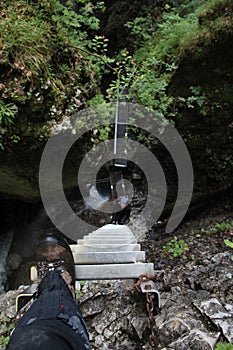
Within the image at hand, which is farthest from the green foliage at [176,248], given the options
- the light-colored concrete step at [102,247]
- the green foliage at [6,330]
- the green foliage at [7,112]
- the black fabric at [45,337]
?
the green foliage at [7,112]

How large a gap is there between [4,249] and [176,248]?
361cm

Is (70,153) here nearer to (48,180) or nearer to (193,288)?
(48,180)

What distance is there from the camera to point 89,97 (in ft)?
14.0

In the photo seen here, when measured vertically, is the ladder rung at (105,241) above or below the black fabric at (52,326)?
above

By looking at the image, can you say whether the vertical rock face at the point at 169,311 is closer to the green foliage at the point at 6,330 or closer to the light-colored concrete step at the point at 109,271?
the green foliage at the point at 6,330

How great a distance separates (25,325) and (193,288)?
1969mm

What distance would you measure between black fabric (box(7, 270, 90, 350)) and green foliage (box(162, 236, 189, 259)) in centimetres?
234

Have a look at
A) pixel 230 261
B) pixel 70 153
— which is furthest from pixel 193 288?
pixel 70 153

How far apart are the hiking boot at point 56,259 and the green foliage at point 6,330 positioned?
0.98 meters

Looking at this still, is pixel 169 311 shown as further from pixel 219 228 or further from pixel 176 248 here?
pixel 219 228

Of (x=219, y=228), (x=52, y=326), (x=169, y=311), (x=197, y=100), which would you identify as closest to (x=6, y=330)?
(x=169, y=311)

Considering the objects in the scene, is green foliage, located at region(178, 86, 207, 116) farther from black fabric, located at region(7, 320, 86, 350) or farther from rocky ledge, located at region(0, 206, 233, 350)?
black fabric, located at region(7, 320, 86, 350)

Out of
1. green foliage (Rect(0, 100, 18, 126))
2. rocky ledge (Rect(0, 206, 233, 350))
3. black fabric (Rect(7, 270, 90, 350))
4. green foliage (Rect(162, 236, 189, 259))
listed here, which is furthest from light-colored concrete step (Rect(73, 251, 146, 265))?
green foliage (Rect(0, 100, 18, 126))

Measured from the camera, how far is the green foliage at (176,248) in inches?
147
